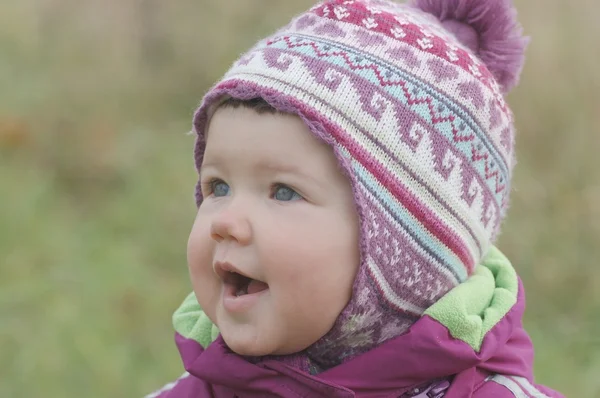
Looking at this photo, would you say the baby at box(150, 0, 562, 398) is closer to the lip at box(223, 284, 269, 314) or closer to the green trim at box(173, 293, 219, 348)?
the lip at box(223, 284, 269, 314)

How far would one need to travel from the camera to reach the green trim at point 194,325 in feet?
5.87

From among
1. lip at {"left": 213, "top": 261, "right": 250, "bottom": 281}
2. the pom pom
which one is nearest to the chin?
lip at {"left": 213, "top": 261, "right": 250, "bottom": 281}

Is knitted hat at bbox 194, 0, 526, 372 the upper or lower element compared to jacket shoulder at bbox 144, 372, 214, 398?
upper

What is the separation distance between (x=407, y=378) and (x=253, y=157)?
530 millimetres

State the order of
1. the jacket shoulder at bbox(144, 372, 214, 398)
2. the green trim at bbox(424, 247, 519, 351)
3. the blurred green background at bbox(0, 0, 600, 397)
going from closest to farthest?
the green trim at bbox(424, 247, 519, 351), the jacket shoulder at bbox(144, 372, 214, 398), the blurred green background at bbox(0, 0, 600, 397)

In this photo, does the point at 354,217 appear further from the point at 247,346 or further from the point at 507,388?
the point at 507,388

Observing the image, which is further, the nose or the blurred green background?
the blurred green background

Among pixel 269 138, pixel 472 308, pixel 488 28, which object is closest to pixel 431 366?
pixel 472 308

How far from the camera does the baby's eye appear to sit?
1.50 meters

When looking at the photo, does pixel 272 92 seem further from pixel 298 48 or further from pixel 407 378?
pixel 407 378

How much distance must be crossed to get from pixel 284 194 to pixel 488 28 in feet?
2.29

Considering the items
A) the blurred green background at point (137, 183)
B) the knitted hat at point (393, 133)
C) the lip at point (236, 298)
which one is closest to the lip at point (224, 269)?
the lip at point (236, 298)

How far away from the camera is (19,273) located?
11.2 feet

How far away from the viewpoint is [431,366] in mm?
1527
